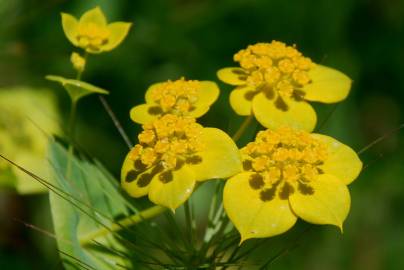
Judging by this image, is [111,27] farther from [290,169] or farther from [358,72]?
[358,72]

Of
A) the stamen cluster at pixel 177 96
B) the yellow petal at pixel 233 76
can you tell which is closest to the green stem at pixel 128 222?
the stamen cluster at pixel 177 96

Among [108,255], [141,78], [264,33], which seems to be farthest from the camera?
[264,33]

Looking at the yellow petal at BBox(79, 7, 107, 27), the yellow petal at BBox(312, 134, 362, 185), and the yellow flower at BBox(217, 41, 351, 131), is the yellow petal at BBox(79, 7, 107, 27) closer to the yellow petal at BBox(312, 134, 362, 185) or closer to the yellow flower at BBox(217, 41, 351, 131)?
the yellow flower at BBox(217, 41, 351, 131)

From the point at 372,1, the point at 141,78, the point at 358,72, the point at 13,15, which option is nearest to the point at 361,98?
the point at 358,72

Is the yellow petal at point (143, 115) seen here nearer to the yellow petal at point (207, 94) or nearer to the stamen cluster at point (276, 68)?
the yellow petal at point (207, 94)

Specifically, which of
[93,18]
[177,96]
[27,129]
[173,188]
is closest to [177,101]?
[177,96]
